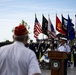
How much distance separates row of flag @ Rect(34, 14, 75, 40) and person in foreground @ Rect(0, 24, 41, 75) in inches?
846

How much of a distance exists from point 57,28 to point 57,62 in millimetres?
15115

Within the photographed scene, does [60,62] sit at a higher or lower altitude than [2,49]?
lower

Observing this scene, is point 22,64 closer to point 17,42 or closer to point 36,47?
point 17,42

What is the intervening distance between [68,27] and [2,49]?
22641 mm

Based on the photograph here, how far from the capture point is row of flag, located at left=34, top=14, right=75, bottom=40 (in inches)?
1037

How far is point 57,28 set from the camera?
27.8 metres

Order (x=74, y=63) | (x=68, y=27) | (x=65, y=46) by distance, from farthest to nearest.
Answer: (x=68, y=27), (x=74, y=63), (x=65, y=46)

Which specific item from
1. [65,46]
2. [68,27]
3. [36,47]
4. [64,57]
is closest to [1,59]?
[64,57]

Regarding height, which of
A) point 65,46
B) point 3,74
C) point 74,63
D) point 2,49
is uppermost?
point 2,49

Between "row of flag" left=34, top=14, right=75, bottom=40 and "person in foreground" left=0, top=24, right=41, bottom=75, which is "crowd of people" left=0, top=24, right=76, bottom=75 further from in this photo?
"row of flag" left=34, top=14, right=75, bottom=40

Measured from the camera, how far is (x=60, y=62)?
12.8 metres

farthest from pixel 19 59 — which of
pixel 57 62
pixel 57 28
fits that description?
pixel 57 28

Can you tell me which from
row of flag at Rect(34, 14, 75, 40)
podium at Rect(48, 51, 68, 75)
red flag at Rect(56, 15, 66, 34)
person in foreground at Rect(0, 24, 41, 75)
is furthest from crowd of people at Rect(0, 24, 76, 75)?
red flag at Rect(56, 15, 66, 34)

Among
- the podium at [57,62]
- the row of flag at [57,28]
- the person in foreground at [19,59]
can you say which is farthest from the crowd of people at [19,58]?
the row of flag at [57,28]
